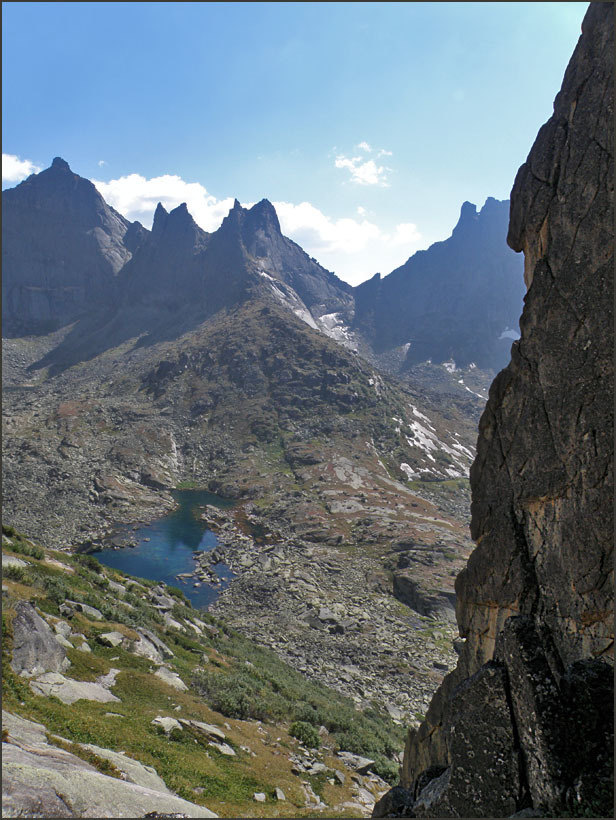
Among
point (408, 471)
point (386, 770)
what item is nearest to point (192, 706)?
point (386, 770)

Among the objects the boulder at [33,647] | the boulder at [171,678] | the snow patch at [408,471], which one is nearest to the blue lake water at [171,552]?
the boulder at [171,678]

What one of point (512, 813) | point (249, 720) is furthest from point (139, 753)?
point (512, 813)

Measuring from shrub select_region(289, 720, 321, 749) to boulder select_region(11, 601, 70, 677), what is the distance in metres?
11.8

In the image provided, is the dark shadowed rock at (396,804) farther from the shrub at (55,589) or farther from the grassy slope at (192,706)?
the shrub at (55,589)

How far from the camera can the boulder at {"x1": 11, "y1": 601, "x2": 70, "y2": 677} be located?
60.2 feet

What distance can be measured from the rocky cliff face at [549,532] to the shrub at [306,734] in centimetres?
680

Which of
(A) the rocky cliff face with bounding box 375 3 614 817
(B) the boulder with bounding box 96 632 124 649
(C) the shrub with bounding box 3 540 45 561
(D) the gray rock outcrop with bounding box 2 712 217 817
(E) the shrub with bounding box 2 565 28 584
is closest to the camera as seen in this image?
(A) the rocky cliff face with bounding box 375 3 614 817

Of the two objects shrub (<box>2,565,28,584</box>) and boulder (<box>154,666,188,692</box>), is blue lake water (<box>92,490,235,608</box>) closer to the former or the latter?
shrub (<box>2,565,28,584</box>)

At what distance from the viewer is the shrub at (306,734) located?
23234mm

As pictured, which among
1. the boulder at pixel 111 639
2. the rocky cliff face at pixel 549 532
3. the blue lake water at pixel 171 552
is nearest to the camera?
the rocky cliff face at pixel 549 532

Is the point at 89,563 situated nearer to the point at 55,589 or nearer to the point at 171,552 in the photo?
the point at 55,589

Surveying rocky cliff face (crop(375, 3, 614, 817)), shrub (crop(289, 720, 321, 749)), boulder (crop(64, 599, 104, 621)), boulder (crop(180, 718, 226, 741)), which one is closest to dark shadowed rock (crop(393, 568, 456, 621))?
shrub (crop(289, 720, 321, 749))

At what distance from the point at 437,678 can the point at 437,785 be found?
3575 centimetres

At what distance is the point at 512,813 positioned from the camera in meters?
8.73
